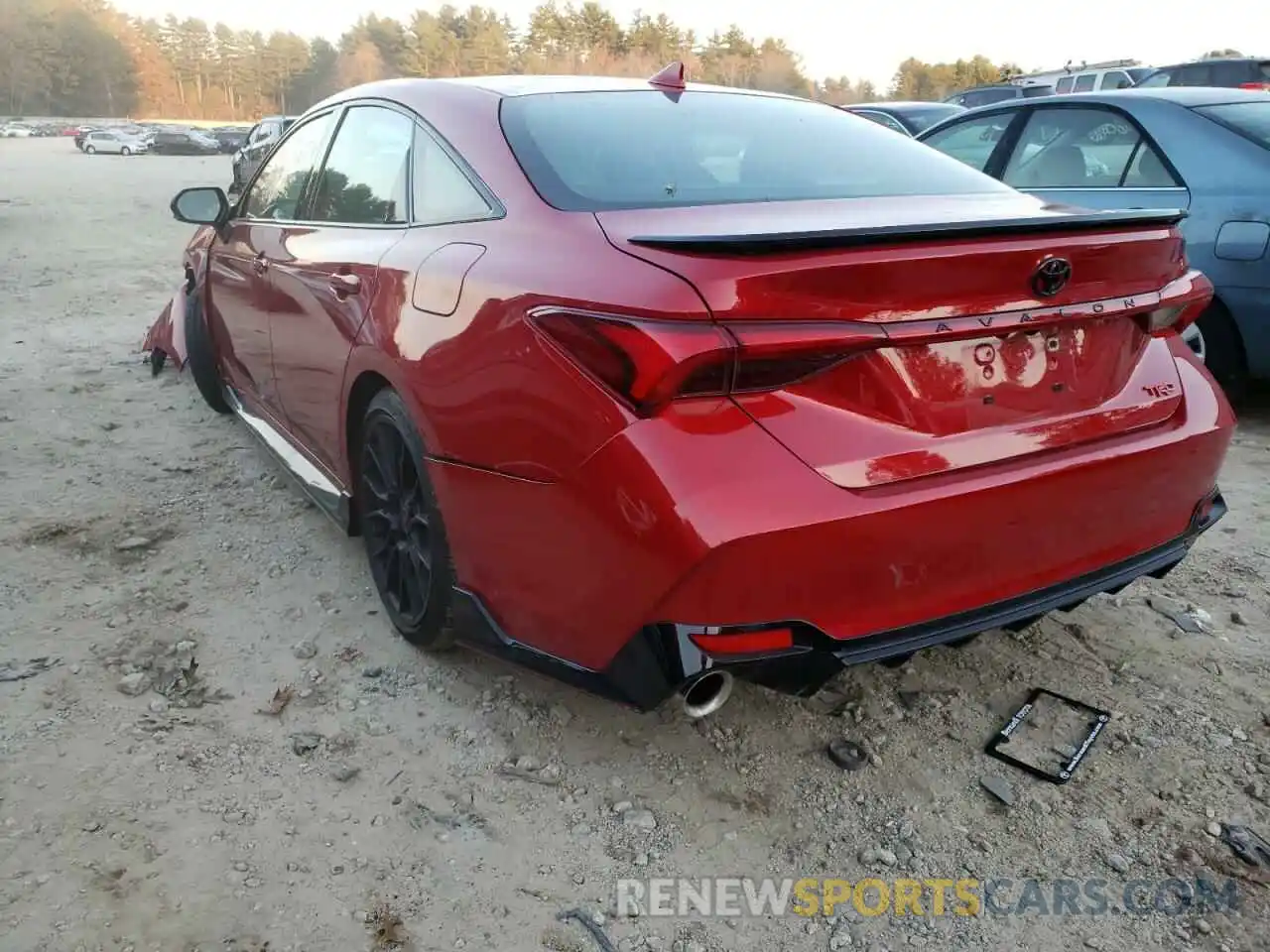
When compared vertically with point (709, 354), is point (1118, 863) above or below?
below

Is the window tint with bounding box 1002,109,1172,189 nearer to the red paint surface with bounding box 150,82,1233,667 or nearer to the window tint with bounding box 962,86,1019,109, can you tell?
the red paint surface with bounding box 150,82,1233,667

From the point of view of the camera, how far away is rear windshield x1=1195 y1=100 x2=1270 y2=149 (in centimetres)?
436

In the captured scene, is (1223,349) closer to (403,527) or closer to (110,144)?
(403,527)

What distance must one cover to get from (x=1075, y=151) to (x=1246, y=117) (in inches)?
31.5

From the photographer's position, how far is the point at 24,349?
6258 millimetres

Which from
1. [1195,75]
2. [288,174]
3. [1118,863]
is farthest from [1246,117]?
[1195,75]

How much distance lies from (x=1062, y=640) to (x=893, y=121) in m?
9.15

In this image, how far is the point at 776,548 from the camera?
5.66ft

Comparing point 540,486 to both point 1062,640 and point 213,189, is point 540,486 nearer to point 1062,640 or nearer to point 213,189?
point 1062,640

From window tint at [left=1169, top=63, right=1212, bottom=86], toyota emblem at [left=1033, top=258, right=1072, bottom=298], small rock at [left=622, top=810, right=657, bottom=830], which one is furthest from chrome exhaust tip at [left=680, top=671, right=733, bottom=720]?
window tint at [left=1169, top=63, right=1212, bottom=86]

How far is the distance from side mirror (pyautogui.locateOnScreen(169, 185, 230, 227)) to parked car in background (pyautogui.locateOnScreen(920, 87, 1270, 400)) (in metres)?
3.53

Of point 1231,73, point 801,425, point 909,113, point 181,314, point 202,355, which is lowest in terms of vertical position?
point 202,355

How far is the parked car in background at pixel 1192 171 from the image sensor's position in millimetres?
4234

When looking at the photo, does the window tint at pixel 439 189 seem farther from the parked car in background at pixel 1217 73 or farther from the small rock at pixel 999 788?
the parked car in background at pixel 1217 73
